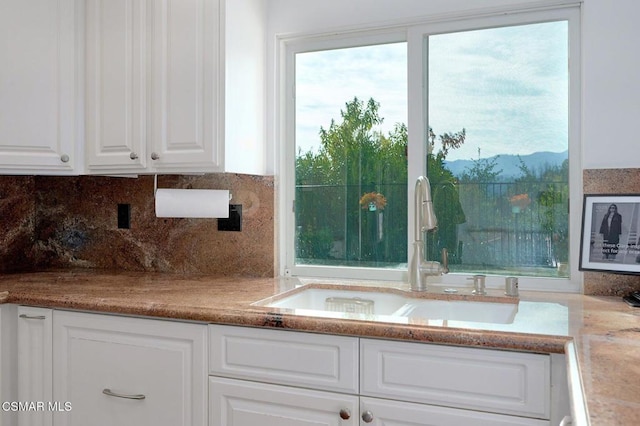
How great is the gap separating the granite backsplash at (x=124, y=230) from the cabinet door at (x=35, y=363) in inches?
27.2

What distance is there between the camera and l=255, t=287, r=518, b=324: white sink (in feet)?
6.06

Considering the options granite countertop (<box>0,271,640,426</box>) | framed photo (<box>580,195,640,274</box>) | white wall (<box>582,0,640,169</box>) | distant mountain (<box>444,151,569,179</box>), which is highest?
white wall (<box>582,0,640,169</box>)

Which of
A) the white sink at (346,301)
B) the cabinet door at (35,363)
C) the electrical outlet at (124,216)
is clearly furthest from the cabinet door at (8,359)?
the white sink at (346,301)

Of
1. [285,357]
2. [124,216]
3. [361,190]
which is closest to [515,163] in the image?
[361,190]

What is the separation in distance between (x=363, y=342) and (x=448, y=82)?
117 cm

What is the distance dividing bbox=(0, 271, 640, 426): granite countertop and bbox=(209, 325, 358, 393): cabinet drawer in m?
0.04

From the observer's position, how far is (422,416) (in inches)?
56.1

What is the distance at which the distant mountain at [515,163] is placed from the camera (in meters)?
2.00

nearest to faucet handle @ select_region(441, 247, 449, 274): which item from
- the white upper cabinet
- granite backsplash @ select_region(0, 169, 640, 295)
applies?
granite backsplash @ select_region(0, 169, 640, 295)

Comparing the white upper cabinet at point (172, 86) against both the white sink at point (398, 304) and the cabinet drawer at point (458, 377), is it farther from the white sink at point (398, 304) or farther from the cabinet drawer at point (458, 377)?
the cabinet drawer at point (458, 377)

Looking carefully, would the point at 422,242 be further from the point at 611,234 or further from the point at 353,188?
the point at 611,234

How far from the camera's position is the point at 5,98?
7.04ft

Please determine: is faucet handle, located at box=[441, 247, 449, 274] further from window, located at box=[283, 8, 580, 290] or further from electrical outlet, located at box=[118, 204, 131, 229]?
electrical outlet, located at box=[118, 204, 131, 229]

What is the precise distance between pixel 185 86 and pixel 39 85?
646 mm
